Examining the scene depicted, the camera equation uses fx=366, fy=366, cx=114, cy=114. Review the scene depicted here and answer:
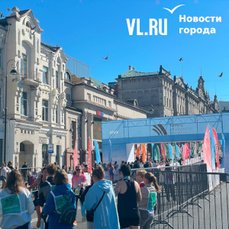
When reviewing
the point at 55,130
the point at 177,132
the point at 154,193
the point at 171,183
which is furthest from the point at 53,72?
the point at 154,193

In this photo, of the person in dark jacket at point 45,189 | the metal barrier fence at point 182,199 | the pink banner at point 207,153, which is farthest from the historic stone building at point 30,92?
the person in dark jacket at point 45,189

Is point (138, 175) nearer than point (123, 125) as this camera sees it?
Yes

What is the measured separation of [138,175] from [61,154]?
31934mm

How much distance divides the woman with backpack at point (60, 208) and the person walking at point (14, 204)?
0.35m

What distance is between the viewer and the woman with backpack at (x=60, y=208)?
618 centimetres

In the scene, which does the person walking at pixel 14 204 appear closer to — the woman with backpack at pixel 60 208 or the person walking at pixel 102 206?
the woman with backpack at pixel 60 208

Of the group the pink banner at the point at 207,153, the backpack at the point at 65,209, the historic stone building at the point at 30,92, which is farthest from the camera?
the historic stone building at the point at 30,92

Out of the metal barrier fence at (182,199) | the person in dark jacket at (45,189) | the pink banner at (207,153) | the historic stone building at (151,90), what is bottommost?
the metal barrier fence at (182,199)

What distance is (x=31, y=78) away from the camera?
33.1 m

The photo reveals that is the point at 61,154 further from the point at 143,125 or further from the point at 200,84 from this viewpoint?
the point at 200,84

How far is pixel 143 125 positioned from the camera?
38750 millimetres

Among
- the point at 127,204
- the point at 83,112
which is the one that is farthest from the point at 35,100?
the point at 127,204

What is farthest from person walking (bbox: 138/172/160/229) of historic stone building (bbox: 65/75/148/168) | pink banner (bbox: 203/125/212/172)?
historic stone building (bbox: 65/75/148/168)

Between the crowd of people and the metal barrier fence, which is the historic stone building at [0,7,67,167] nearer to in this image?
the metal barrier fence
